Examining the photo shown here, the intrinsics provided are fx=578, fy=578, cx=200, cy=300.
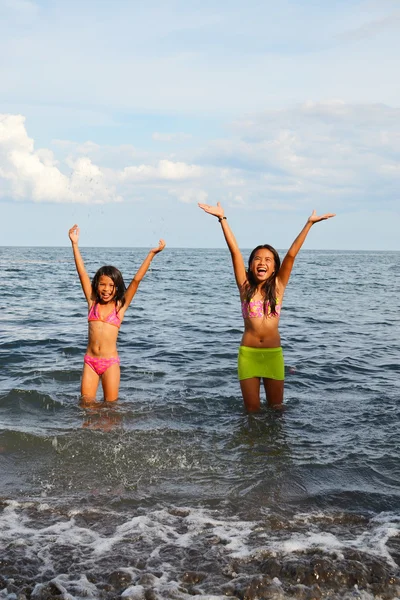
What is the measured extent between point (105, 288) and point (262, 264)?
211 cm

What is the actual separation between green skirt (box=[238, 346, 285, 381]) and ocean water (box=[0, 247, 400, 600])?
0.67 m

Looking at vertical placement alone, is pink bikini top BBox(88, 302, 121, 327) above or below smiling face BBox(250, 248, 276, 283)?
below

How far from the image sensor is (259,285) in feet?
24.3

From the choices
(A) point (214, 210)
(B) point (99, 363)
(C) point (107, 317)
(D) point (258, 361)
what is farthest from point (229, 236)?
(B) point (99, 363)

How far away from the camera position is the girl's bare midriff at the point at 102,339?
25.6ft

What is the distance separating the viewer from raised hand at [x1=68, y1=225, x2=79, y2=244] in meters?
7.67

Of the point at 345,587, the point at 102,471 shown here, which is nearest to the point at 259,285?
the point at 102,471

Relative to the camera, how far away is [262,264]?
23.4 ft

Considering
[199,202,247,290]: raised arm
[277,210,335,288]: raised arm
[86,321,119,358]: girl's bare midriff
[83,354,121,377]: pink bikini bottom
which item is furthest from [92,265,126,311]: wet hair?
[277,210,335,288]: raised arm

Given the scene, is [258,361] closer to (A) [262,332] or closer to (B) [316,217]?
(A) [262,332]

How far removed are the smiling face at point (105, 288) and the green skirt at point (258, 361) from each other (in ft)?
6.24

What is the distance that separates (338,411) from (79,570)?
5.02 metres

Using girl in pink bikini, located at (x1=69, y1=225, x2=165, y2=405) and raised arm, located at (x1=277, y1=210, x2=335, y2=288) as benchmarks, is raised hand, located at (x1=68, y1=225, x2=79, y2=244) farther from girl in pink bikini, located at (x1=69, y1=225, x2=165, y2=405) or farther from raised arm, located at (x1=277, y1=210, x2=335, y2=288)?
raised arm, located at (x1=277, y1=210, x2=335, y2=288)

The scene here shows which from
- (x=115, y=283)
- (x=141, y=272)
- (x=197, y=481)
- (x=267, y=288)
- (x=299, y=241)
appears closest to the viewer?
(x=197, y=481)
